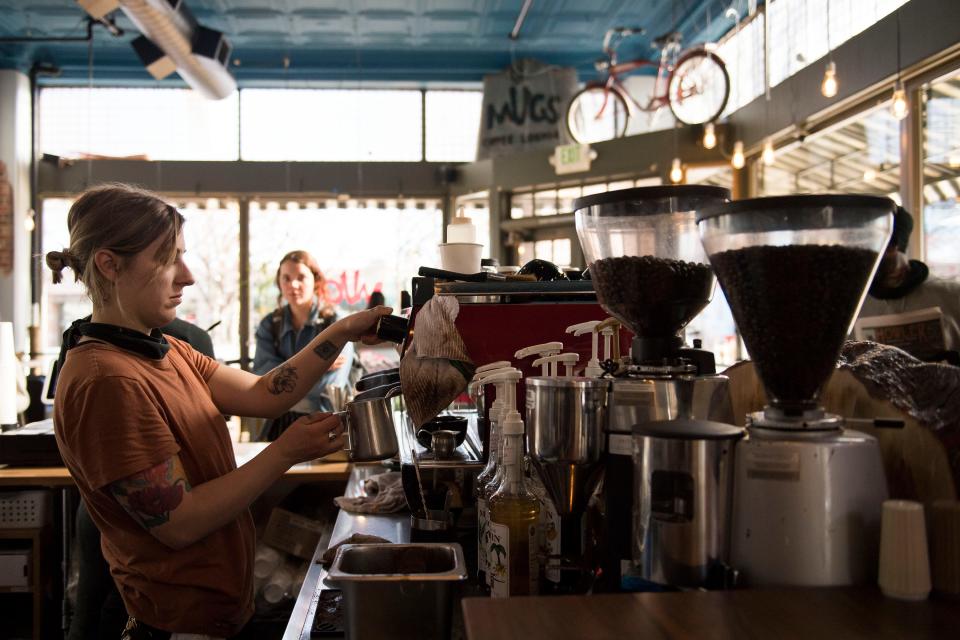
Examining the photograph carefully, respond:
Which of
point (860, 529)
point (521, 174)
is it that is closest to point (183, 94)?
point (521, 174)

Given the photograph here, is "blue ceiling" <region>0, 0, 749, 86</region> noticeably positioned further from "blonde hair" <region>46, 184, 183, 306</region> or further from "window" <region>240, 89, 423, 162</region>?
"blonde hair" <region>46, 184, 183, 306</region>

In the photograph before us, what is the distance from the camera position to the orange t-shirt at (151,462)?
56.7 inches

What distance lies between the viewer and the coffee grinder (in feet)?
3.57

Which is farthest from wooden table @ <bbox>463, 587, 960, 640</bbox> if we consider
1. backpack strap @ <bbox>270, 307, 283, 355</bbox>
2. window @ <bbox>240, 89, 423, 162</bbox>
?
window @ <bbox>240, 89, 423, 162</bbox>

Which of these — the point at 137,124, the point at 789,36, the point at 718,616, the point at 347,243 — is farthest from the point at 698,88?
the point at 718,616

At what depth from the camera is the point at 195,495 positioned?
1532 millimetres

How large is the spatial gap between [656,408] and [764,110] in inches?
204

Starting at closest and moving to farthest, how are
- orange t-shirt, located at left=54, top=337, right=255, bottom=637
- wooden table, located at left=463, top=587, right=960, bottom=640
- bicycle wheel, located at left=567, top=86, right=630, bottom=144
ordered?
1. wooden table, located at left=463, top=587, right=960, bottom=640
2. orange t-shirt, located at left=54, top=337, right=255, bottom=637
3. bicycle wheel, located at left=567, top=86, right=630, bottom=144

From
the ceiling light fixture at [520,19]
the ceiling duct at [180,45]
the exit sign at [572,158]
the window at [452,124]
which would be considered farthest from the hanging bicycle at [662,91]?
the ceiling duct at [180,45]

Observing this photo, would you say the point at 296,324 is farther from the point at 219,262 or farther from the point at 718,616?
→ the point at 718,616

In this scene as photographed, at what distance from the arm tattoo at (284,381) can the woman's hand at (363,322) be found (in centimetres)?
20

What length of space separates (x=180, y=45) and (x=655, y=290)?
18.6 feet

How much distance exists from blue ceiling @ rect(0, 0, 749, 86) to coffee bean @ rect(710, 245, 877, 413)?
20.0 ft

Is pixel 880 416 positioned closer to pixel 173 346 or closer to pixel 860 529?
pixel 860 529
